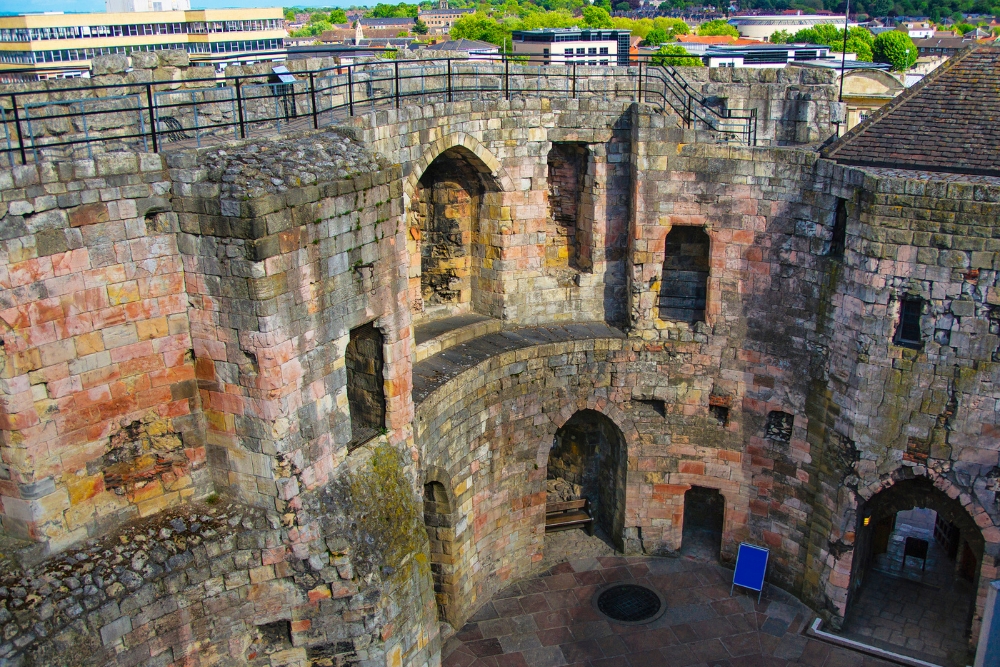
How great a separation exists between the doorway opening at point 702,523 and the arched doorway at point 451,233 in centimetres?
502

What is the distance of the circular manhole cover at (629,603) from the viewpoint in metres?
14.6

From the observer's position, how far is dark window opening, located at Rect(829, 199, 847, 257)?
44.1 feet

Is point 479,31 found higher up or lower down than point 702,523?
higher up

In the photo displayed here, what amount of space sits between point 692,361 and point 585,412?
6.72ft

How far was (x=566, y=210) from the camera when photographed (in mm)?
16219

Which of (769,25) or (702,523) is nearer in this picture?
(702,523)

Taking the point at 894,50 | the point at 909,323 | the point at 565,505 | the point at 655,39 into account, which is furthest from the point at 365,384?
the point at 655,39

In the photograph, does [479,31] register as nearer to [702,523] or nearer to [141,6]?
[141,6]

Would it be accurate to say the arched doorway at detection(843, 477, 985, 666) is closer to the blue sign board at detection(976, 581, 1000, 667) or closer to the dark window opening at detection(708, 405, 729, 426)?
the blue sign board at detection(976, 581, 1000, 667)

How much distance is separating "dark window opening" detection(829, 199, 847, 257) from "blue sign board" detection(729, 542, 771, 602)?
4900 mm

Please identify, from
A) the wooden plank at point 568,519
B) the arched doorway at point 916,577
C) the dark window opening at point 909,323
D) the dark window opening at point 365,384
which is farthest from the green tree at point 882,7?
the dark window opening at point 365,384

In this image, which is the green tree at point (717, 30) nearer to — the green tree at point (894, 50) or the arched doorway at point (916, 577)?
the green tree at point (894, 50)

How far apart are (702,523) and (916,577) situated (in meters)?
3.56

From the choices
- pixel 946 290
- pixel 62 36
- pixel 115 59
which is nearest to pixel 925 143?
pixel 946 290
